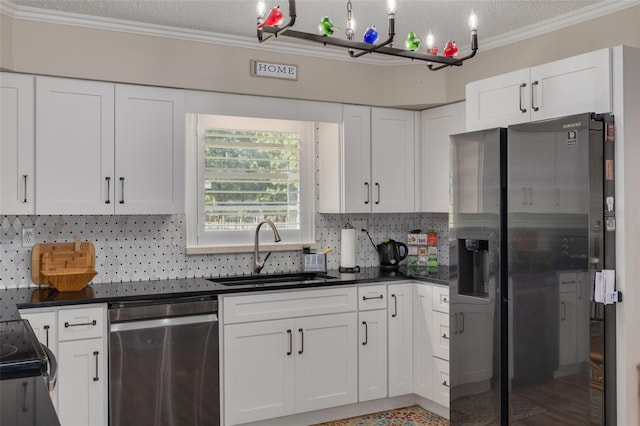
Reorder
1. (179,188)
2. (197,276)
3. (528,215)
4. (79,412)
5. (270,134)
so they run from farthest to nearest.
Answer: (270,134)
(197,276)
(179,188)
(79,412)
(528,215)

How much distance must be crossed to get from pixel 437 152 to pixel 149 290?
2286mm

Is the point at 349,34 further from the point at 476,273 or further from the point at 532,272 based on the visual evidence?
the point at 476,273

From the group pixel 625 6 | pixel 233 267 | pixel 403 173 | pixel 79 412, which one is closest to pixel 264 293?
pixel 233 267

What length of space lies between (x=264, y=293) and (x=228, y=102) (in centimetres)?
125

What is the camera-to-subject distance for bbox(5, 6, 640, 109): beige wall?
3.39m

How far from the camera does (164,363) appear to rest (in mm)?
3426

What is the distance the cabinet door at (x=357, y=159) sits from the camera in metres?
4.39

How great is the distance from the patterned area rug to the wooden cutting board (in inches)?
69.7

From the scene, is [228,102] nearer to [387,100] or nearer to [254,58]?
[254,58]

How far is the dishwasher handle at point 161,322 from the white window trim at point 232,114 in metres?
0.68

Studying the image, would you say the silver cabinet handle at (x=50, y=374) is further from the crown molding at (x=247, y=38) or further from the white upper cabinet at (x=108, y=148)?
the crown molding at (x=247, y=38)

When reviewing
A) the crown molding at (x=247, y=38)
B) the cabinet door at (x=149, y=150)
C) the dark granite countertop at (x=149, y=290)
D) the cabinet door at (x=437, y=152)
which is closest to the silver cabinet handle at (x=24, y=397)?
the dark granite countertop at (x=149, y=290)

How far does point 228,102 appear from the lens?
3.99 meters

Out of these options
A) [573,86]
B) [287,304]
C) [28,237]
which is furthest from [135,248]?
[573,86]
